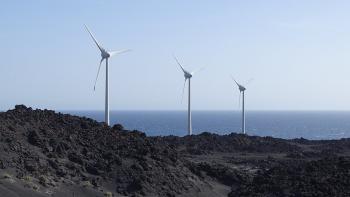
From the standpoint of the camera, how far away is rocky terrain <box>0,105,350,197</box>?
37344mm

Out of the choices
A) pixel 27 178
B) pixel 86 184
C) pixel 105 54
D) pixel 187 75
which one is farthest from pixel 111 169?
pixel 187 75

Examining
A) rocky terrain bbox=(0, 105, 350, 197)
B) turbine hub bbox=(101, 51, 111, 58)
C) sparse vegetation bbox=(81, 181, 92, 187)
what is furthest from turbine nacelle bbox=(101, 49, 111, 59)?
sparse vegetation bbox=(81, 181, 92, 187)

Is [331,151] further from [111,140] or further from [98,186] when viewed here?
[98,186]

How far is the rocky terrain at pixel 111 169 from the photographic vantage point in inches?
1470

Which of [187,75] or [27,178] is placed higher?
[187,75]

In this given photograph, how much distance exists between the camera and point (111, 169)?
4300 centimetres

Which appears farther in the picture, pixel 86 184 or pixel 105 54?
pixel 105 54

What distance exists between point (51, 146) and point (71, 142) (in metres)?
2.19

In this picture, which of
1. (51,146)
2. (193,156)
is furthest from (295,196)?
(193,156)

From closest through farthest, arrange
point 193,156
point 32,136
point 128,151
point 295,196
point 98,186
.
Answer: point 295,196 → point 98,186 → point 32,136 → point 128,151 → point 193,156

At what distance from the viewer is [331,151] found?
7262 cm

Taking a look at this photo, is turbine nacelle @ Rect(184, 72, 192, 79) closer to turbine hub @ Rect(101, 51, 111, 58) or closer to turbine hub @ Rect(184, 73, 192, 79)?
turbine hub @ Rect(184, 73, 192, 79)

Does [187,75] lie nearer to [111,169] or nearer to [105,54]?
[105,54]

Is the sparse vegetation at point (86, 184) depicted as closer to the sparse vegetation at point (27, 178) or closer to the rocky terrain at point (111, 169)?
the rocky terrain at point (111, 169)
